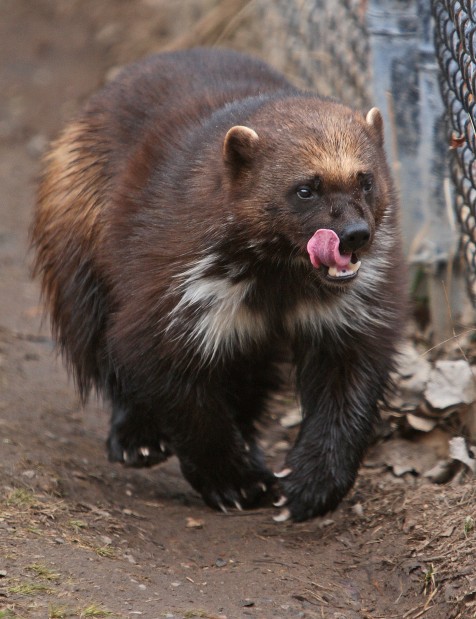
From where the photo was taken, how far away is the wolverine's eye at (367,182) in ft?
13.0

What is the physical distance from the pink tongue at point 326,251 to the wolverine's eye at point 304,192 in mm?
149

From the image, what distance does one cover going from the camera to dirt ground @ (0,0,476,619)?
A: 12.1 feet

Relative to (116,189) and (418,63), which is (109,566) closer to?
(116,189)

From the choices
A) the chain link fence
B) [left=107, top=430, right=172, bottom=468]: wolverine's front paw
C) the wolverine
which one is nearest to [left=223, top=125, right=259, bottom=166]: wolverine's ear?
the wolverine

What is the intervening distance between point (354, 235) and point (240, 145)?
0.64 metres

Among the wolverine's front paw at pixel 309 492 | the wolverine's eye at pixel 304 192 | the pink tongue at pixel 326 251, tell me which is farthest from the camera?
the wolverine's front paw at pixel 309 492

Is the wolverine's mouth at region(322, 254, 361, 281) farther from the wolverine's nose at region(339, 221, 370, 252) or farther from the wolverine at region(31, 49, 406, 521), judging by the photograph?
the wolverine's nose at region(339, 221, 370, 252)

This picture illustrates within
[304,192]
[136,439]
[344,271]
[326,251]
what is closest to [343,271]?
[344,271]

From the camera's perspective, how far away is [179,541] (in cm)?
450

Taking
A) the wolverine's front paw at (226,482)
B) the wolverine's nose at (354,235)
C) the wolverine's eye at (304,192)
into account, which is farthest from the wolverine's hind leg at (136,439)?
the wolverine's nose at (354,235)

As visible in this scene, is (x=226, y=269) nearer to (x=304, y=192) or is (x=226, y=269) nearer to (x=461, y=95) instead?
(x=304, y=192)

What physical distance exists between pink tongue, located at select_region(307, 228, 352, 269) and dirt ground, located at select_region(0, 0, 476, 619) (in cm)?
110

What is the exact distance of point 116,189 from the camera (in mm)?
4793

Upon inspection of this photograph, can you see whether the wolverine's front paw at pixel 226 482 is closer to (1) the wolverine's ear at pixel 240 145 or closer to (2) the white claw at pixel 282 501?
(2) the white claw at pixel 282 501
